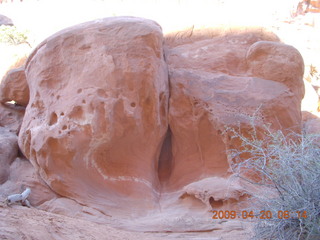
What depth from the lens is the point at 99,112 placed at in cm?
467

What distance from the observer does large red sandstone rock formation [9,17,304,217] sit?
15.4 ft

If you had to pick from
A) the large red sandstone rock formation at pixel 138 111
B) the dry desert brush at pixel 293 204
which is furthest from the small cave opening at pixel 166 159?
the dry desert brush at pixel 293 204

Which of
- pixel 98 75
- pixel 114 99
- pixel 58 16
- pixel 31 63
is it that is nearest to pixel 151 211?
pixel 114 99

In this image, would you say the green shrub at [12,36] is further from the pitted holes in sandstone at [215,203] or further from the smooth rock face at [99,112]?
the pitted holes in sandstone at [215,203]

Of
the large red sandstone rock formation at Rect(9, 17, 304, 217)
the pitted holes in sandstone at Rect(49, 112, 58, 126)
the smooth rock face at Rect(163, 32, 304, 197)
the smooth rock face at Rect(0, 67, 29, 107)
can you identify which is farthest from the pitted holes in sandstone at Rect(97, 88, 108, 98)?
the smooth rock face at Rect(0, 67, 29, 107)

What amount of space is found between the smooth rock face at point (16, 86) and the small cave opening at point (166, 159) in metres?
2.39

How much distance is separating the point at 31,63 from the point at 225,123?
291cm

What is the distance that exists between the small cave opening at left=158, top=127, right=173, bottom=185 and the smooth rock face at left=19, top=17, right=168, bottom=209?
29cm

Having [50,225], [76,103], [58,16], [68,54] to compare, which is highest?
[68,54]

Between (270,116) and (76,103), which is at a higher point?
(76,103)

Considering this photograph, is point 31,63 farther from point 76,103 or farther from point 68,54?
point 76,103

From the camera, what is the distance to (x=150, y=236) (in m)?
3.92

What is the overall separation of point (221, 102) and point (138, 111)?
4.07ft

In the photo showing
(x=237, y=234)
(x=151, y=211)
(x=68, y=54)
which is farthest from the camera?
(x=68, y=54)
